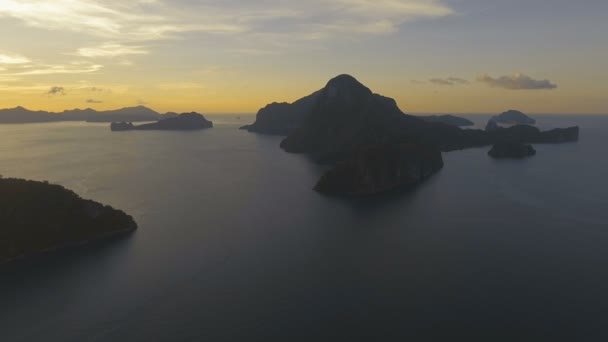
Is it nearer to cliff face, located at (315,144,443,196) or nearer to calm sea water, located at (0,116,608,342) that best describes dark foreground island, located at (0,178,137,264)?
calm sea water, located at (0,116,608,342)

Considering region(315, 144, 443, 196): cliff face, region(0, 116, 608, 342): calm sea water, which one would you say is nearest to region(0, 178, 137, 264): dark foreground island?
region(0, 116, 608, 342): calm sea water

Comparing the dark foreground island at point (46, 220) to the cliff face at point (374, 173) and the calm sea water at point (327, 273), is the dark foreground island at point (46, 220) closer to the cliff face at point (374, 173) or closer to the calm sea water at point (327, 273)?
the calm sea water at point (327, 273)

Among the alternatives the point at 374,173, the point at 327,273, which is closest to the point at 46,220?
the point at 327,273

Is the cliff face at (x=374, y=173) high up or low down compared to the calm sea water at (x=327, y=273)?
up

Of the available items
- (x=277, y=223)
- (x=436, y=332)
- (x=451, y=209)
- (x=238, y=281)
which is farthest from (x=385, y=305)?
(x=451, y=209)

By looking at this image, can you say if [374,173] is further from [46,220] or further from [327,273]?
[46,220]

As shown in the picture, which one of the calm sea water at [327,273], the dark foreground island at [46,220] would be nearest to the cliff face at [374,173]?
the calm sea water at [327,273]

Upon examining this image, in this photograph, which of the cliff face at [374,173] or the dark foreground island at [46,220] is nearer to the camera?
the dark foreground island at [46,220]
